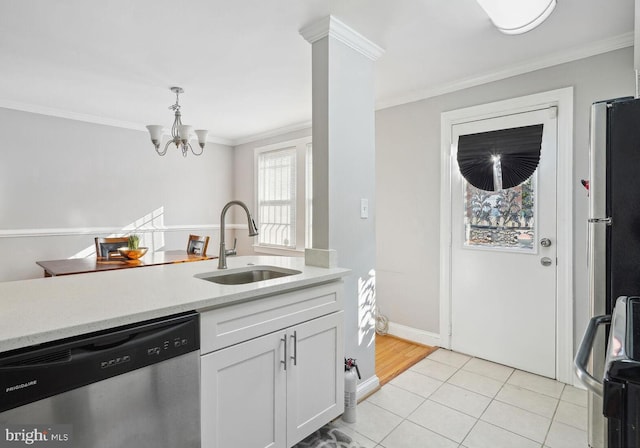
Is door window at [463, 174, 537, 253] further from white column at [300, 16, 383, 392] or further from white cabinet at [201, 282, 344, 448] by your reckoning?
white cabinet at [201, 282, 344, 448]

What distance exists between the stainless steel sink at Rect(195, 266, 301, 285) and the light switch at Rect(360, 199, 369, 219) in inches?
26.9

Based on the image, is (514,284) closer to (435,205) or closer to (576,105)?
(435,205)

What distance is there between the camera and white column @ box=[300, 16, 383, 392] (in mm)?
2141

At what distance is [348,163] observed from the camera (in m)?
2.26

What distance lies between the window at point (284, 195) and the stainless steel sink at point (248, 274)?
8.33ft

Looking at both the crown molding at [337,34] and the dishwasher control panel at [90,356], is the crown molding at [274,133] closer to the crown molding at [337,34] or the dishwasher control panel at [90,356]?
the crown molding at [337,34]

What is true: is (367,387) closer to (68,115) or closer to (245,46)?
(245,46)

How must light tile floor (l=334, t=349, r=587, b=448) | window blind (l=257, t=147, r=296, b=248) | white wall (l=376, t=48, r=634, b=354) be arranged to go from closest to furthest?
light tile floor (l=334, t=349, r=587, b=448), white wall (l=376, t=48, r=634, b=354), window blind (l=257, t=147, r=296, b=248)

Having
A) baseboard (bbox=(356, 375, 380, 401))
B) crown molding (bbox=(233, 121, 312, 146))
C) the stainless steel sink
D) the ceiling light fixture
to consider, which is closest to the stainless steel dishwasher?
the stainless steel sink

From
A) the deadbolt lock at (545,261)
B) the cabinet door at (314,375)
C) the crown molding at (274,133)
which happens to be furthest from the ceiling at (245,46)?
the cabinet door at (314,375)

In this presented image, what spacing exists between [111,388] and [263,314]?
0.61 meters

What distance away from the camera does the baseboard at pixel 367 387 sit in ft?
7.65

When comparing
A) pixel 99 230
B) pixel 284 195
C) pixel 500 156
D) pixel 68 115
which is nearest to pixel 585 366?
pixel 500 156

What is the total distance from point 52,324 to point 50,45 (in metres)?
2.38
